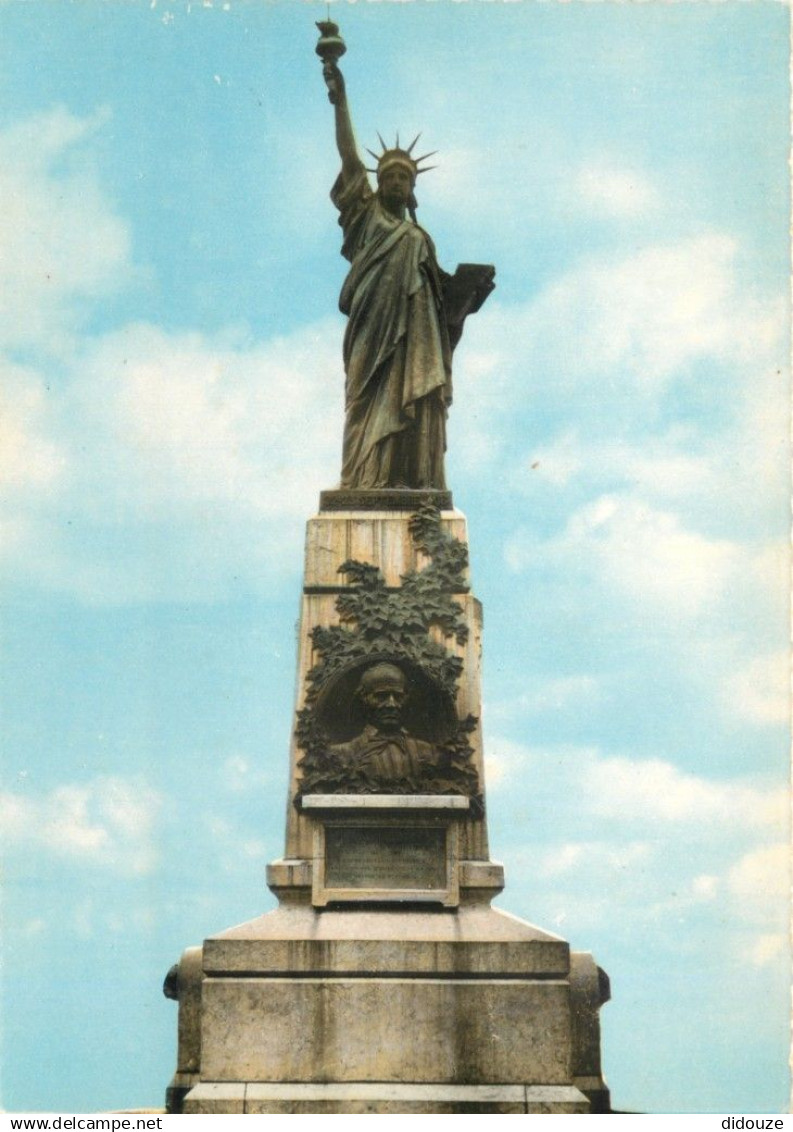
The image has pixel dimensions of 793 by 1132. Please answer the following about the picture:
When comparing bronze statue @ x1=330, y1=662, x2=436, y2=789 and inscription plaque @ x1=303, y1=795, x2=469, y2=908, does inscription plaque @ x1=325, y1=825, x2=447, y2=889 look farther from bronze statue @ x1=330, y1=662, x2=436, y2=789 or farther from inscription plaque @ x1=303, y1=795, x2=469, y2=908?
bronze statue @ x1=330, y1=662, x2=436, y2=789

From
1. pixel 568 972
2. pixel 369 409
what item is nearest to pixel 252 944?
pixel 568 972

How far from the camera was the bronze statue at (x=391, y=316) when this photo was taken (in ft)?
49.2

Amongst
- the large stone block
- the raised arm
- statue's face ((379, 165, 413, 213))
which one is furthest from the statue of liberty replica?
statue's face ((379, 165, 413, 213))

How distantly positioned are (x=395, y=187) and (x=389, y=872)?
679 centimetres

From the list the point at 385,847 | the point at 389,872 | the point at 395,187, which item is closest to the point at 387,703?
the point at 385,847

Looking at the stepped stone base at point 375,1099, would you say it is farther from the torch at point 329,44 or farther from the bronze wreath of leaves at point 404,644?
the torch at point 329,44

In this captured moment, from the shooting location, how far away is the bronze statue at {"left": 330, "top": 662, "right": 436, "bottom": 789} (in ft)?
43.2

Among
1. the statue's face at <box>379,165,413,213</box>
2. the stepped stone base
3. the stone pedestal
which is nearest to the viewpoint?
the stepped stone base

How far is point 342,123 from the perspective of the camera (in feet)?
51.3

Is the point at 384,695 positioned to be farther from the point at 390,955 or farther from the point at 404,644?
the point at 390,955

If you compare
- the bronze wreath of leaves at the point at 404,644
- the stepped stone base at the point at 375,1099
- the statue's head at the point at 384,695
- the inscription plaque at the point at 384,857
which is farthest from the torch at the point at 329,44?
the stepped stone base at the point at 375,1099
